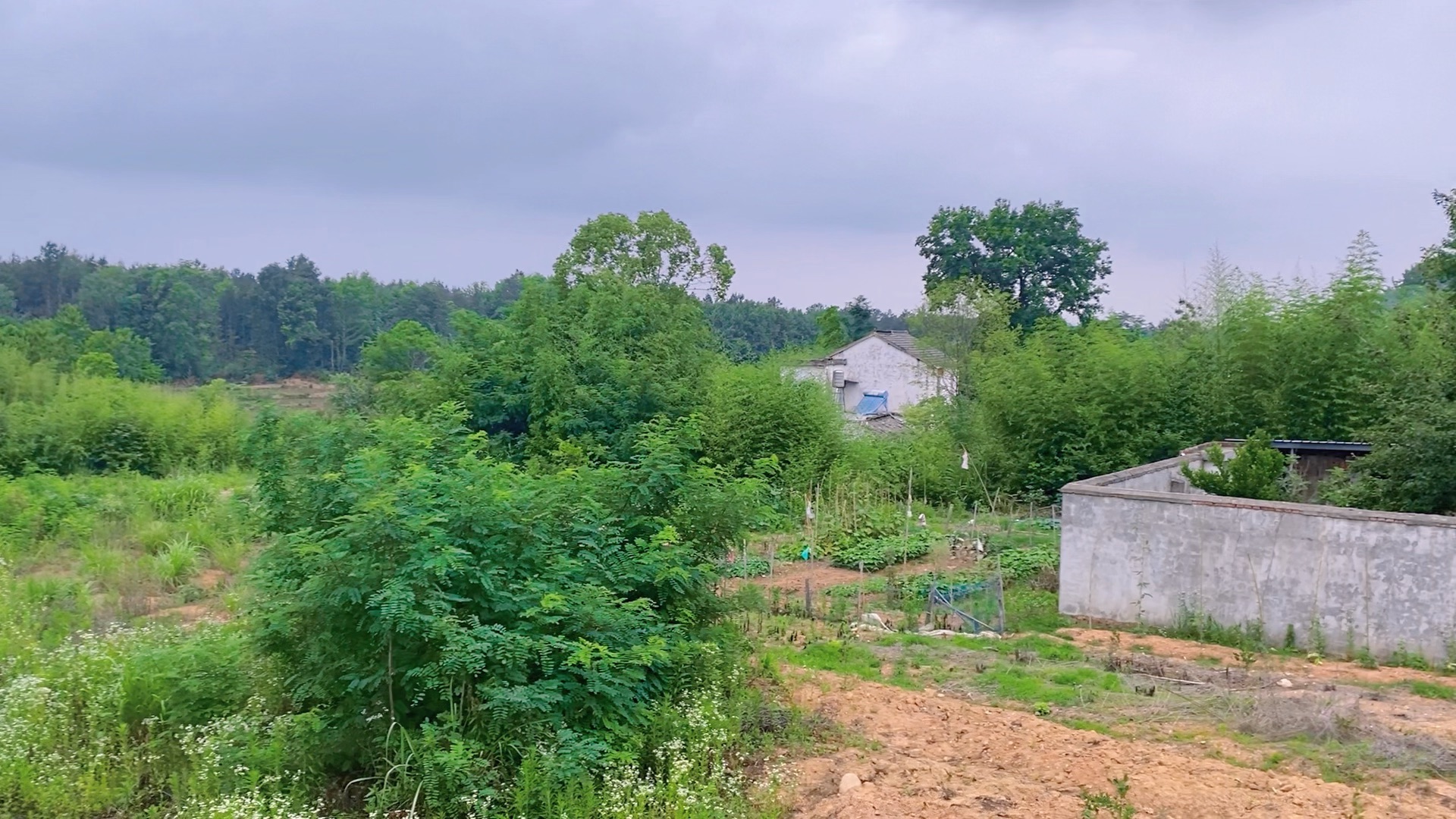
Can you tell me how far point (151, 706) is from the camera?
19.1ft

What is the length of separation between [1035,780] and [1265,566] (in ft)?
16.9

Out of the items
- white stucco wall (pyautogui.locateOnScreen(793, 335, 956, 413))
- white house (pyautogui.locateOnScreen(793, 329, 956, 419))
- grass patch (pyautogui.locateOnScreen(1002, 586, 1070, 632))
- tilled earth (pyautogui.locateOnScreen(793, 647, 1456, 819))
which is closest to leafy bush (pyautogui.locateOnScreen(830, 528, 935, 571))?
grass patch (pyautogui.locateOnScreen(1002, 586, 1070, 632))

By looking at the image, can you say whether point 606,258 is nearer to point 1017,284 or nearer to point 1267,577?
point 1017,284

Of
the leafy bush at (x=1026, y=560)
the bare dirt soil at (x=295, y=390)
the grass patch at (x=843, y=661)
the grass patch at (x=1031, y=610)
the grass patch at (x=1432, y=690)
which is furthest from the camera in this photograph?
the bare dirt soil at (x=295, y=390)

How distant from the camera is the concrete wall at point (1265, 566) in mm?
8523

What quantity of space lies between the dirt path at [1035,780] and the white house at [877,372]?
76.1 ft

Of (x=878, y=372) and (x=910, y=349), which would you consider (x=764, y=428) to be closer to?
(x=910, y=349)

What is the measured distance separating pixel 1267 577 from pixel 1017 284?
24355 millimetres

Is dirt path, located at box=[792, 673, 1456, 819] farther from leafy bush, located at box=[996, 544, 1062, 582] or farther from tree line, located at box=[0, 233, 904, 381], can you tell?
tree line, located at box=[0, 233, 904, 381]

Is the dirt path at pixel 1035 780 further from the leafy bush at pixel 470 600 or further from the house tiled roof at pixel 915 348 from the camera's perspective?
the house tiled roof at pixel 915 348

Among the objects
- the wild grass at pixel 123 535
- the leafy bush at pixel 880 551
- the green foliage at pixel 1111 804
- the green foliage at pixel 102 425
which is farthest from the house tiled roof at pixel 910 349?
the green foliage at pixel 1111 804

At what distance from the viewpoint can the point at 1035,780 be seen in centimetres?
543

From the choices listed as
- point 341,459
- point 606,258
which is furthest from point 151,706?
point 606,258

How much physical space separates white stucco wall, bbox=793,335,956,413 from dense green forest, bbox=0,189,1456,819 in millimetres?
2178
